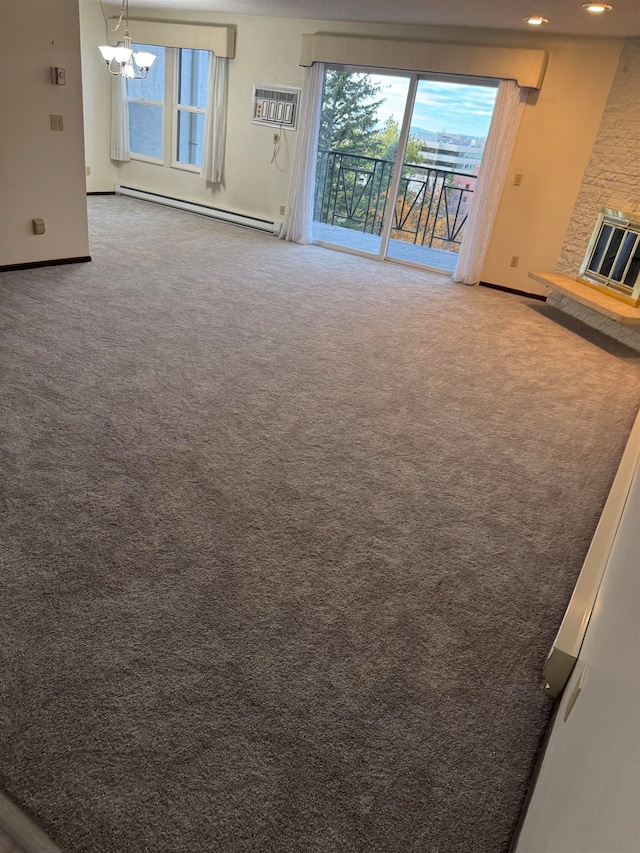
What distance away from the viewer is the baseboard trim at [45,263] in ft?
14.8

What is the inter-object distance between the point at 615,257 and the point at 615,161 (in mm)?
912

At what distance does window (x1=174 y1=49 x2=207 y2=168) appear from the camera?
7.19 m

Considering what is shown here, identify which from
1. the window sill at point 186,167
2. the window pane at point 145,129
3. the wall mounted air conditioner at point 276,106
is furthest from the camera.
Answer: the window pane at point 145,129

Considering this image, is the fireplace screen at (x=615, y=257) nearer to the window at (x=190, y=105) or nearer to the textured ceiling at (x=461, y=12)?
the textured ceiling at (x=461, y=12)

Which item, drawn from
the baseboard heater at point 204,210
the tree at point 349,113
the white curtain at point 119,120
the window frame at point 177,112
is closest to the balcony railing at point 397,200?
the tree at point 349,113

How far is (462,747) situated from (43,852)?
0.93m

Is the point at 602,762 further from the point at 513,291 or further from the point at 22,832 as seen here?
the point at 513,291

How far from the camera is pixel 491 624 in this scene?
178cm

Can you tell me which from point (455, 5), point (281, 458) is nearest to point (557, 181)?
point (455, 5)

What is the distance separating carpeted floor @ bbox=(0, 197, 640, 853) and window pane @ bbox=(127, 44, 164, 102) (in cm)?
503

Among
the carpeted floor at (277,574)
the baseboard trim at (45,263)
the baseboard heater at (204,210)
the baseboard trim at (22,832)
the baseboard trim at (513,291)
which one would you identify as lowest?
the baseboard trim at (22,832)

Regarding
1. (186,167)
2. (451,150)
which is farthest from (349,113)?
(186,167)

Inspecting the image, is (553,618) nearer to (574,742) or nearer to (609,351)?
(574,742)

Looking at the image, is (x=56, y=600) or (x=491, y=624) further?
(x=491, y=624)
